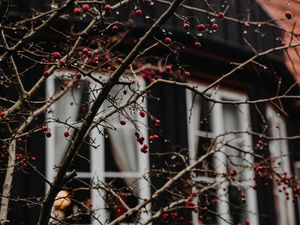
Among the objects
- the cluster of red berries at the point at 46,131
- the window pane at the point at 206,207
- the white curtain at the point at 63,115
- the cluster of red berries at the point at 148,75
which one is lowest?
the window pane at the point at 206,207

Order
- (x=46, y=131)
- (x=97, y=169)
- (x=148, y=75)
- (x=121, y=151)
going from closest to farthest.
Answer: (x=46, y=131) → (x=148, y=75) → (x=97, y=169) → (x=121, y=151)

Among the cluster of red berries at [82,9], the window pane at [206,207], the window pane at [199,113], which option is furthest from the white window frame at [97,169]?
the cluster of red berries at [82,9]

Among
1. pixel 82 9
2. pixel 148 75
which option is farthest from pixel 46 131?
pixel 148 75

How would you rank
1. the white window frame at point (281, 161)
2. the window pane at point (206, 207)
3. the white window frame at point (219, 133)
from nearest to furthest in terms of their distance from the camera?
the window pane at point (206, 207)
the white window frame at point (219, 133)
the white window frame at point (281, 161)

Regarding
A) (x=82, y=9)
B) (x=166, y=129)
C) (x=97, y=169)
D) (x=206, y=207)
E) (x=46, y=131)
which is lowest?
(x=206, y=207)

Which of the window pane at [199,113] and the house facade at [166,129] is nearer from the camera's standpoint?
the house facade at [166,129]

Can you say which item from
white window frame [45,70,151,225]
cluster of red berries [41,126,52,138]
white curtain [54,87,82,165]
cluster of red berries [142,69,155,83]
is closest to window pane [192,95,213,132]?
white window frame [45,70,151,225]

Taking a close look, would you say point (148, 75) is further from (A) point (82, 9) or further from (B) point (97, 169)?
(A) point (82, 9)

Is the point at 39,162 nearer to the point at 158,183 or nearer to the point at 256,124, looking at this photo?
the point at 158,183

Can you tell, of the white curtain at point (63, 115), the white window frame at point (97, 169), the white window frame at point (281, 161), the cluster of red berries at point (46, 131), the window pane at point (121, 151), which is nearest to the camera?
the cluster of red berries at point (46, 131)

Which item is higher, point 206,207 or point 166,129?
point 166,129

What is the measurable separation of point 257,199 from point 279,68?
72.4 inches

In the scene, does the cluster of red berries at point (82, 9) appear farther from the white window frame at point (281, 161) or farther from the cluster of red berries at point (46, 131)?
the white window frame at point (281, 161)

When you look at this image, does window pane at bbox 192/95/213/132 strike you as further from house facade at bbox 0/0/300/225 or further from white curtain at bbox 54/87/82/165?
Result: white curtain at bbox 54/87/82/165
